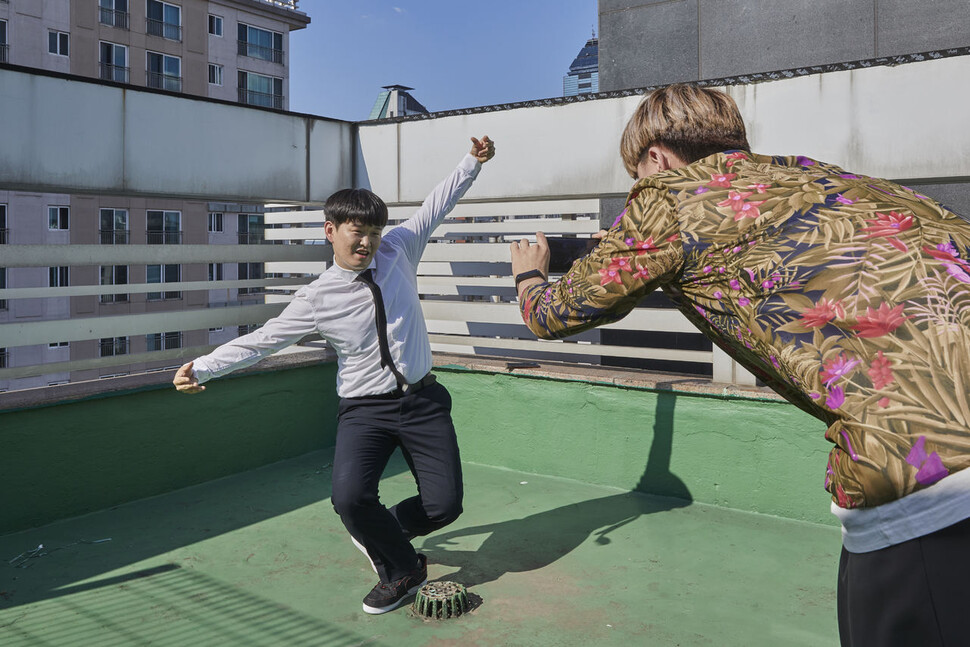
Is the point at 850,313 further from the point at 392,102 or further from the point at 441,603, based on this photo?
the point at 392,102

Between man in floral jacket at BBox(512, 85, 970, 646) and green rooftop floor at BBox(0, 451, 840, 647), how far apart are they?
8.04ft

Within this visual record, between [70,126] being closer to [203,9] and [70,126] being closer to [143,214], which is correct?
[143,214]

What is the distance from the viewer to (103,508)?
5723mm

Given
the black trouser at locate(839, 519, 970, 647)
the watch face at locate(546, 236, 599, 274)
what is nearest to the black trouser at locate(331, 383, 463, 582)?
the watch face at locate(546, 236, 599, 274)

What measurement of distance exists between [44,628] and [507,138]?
4.53 metres

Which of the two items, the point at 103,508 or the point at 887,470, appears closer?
the point at 887,470

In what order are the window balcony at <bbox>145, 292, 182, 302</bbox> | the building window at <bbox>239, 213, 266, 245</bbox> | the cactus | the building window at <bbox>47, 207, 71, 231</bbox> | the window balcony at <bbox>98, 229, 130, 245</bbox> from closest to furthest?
the cactus → the building window at <bbox>47, 207, 71, 231</bbox> → the window balcony at <bbox>98, 229, 130, 245</bbox> → the window balcony at <bbox>145, 292, 182, 302</bbox> → the building window at <bbox>239, 213, 266, 245</bbox>

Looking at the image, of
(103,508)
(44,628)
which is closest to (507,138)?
(103,508)

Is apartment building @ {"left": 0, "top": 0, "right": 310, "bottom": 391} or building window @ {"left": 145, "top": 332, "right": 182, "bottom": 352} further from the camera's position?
building window @ {"left": 145, "top": 332, "right": 182, "bottom": 352}

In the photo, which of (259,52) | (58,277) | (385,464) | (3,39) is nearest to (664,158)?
(385,464)

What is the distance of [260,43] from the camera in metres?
47.3

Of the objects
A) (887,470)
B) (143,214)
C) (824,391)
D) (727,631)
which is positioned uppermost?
(143,214)

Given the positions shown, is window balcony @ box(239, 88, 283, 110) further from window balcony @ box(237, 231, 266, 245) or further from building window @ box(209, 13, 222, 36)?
window balcony @ box(237, 231, 266, 245)

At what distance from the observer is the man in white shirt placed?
4.24 m
